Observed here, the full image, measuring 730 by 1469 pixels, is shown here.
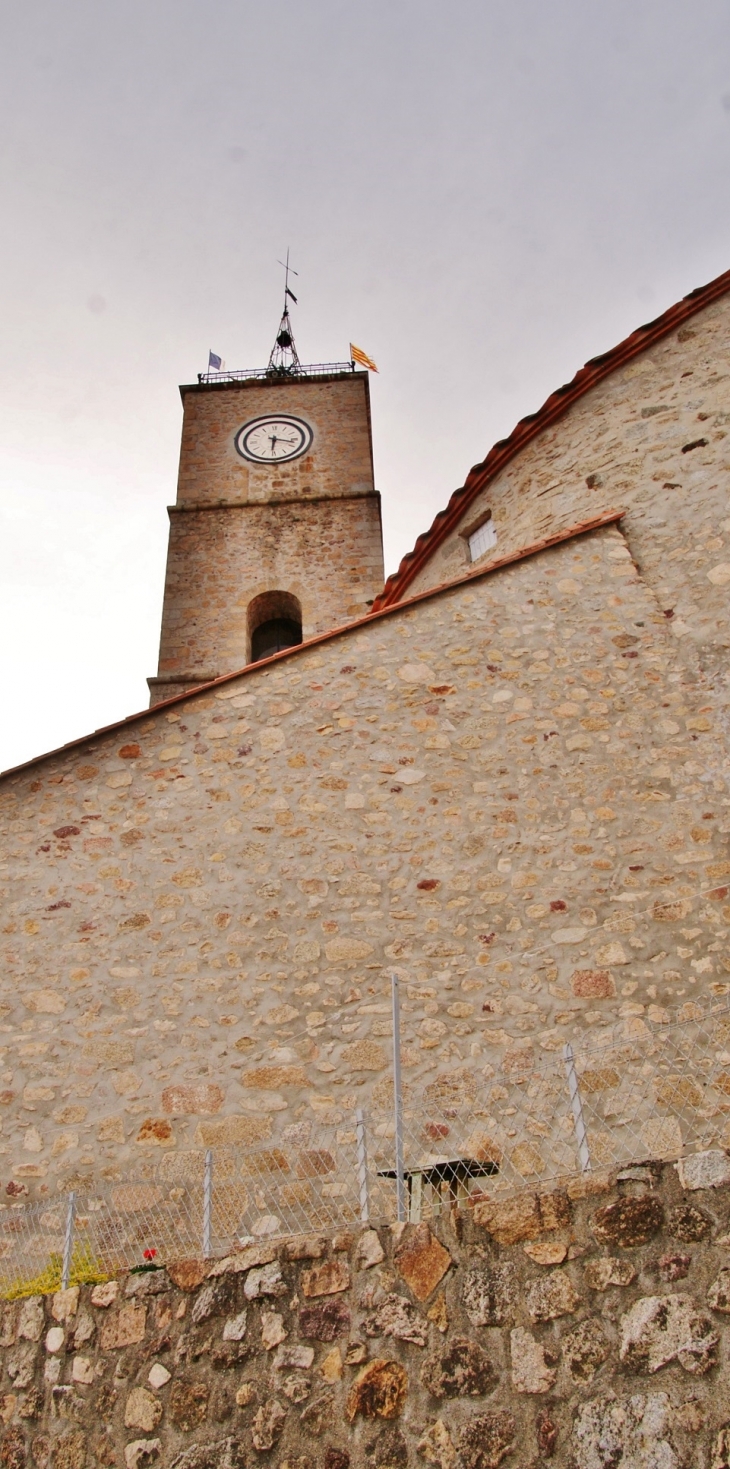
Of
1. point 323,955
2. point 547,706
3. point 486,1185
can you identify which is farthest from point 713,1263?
point 547,706

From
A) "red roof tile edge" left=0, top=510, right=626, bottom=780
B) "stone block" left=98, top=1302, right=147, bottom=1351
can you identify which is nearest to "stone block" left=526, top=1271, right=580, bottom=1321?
"stone block" left=98, top=1302, right=147, bottom=1351

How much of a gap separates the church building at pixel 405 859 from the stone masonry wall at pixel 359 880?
0.01 metres

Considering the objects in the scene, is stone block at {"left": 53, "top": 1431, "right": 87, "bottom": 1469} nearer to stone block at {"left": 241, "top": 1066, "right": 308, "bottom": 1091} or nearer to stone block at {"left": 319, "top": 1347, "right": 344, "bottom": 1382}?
stone block at {"left": 319, "top": 1347, "right": 344, "bottom": 1382}

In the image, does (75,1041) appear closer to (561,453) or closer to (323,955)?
(323,955)

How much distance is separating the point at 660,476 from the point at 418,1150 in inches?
207

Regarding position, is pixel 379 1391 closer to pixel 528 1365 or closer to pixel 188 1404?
pixel 528 1365

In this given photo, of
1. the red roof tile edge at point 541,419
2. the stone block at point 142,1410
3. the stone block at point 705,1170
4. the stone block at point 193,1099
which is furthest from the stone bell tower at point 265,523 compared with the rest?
the stone block at point 705,1170

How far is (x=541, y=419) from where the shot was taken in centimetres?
884

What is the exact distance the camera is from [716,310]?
323 inches

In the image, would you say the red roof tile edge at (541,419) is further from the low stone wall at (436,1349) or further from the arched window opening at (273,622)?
the low stone wall at (436,1349)

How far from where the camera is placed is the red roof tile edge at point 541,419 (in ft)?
27.0

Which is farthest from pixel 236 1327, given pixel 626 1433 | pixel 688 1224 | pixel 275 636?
pixel 275 636

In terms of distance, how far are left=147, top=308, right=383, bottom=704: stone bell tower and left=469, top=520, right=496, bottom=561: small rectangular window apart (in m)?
5.66

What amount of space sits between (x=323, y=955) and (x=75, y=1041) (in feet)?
4.56
